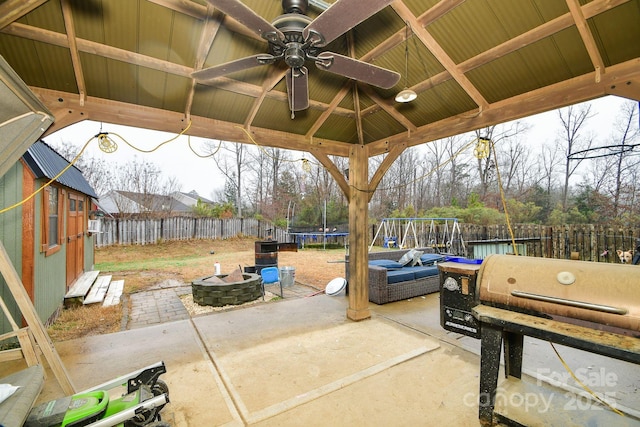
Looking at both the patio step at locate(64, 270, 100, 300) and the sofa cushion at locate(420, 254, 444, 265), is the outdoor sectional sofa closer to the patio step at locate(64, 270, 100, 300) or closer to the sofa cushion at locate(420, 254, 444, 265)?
the sofa cushion at locate(420, 254, 444, 265)

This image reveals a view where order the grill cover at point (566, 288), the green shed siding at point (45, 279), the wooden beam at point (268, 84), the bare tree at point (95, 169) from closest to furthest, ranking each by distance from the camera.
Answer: the grill cover at point (566, 288) → the wooden beam at point (268, 84) → the green shed siding at point (45, 279) → the bare tree at point (95, 169)

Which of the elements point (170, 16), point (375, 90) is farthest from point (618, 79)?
point (170, 16)

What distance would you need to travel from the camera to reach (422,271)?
5871mm

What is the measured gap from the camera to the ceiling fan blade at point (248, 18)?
5.05ft

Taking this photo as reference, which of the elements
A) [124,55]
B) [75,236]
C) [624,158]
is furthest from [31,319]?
[624,158]

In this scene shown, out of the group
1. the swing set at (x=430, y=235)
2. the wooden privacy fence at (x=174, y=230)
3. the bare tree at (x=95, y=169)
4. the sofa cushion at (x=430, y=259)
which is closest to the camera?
Answer: the sofa cushion at (x=430, y=259)

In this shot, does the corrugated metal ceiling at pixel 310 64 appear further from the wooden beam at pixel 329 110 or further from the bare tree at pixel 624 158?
the bare tree at pixel 624 158

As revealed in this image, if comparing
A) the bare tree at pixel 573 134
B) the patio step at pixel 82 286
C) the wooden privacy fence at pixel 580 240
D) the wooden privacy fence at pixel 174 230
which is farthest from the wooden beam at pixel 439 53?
the bare tree at pixel 573 134

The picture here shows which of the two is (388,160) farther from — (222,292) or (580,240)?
(580,240)

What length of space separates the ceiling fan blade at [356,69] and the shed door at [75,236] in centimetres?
672

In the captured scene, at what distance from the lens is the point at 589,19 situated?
224 centimetres

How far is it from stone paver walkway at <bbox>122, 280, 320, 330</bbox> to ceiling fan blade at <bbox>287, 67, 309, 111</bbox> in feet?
13.0

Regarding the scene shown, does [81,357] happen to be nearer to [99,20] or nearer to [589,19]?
[99,20]

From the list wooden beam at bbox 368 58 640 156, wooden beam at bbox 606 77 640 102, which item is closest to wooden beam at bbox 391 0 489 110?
wooden beam at bbox 368 58 640 156
